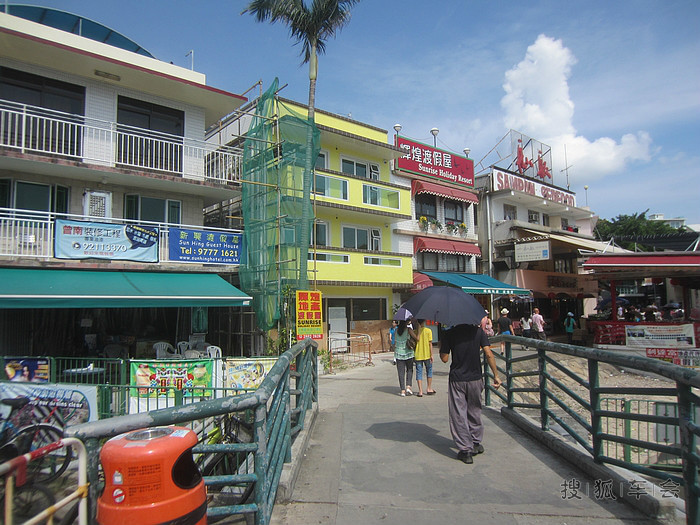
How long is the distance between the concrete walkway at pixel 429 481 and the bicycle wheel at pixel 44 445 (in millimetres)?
2304

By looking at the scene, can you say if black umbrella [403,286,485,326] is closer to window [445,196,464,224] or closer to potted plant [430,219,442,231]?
potted plant [430,219,442,231]

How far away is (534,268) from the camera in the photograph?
93.5 ft

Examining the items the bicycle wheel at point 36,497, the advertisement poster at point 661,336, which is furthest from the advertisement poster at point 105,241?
the advertisement poster at point 661,336

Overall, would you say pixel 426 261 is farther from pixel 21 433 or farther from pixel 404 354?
pixel 21 433

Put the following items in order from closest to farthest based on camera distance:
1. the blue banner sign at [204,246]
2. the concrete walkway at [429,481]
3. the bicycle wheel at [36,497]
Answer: the bicycle wheel at [36,497] < the concrete walkway at [429,481] < the blue banner sign at [204,246]

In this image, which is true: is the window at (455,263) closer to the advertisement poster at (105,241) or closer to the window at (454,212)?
the window at (454,212)

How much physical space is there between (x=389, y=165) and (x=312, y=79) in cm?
786

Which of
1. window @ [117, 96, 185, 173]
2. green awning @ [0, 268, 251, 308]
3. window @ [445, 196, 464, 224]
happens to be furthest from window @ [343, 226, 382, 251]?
green awning @ [0, 268, 251, 308]

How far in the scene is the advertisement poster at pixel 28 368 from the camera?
25.9ft

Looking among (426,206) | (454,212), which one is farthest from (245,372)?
(454,212)

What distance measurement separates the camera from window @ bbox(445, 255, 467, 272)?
24625 millimetres

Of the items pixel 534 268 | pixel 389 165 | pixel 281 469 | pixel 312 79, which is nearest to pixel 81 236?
pixel 312 79

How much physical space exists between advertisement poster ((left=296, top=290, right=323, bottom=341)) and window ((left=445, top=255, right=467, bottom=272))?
42.9 ft

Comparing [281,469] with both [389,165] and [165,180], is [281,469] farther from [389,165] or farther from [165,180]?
[389,165]
